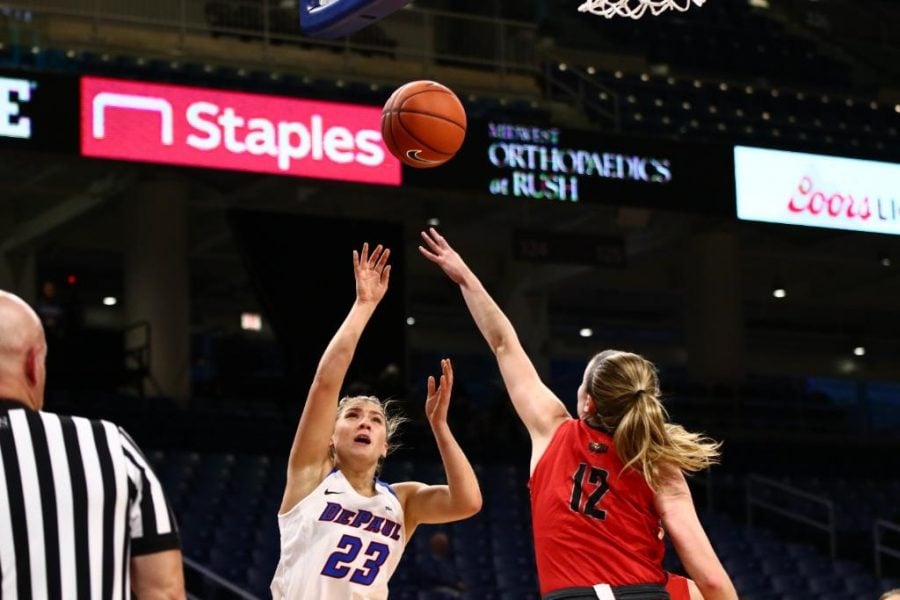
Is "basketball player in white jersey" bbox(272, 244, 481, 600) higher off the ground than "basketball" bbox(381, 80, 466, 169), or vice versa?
"basketball" bbox(381, 80, 466, 169)

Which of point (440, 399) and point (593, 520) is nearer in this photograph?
point (593, 520)

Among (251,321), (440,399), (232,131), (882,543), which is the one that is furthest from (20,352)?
(251,321)

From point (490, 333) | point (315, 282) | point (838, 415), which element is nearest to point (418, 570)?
point (315, 282)

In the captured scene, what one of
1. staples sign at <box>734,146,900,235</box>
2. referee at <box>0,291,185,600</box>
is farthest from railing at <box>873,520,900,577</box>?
referee at <box>0,291,185,600</box>

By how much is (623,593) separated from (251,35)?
13275 mm

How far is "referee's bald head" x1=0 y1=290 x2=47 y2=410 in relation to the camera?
280 cm

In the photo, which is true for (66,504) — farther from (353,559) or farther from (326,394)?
(353,559)

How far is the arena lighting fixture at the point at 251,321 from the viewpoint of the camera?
22750 millimetres

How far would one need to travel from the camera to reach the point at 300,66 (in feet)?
54.6

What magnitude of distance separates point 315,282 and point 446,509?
39.5 feet

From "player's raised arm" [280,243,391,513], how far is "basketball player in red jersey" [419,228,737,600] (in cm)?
76

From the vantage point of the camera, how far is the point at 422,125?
23.0 ft

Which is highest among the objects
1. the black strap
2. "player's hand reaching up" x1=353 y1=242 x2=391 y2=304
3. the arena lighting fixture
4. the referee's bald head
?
the arena lighting fixture

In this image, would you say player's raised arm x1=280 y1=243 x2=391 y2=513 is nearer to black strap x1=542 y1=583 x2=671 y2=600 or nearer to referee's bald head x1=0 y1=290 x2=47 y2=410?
black strap x1=542 y1=583 x2=671 y2=600
